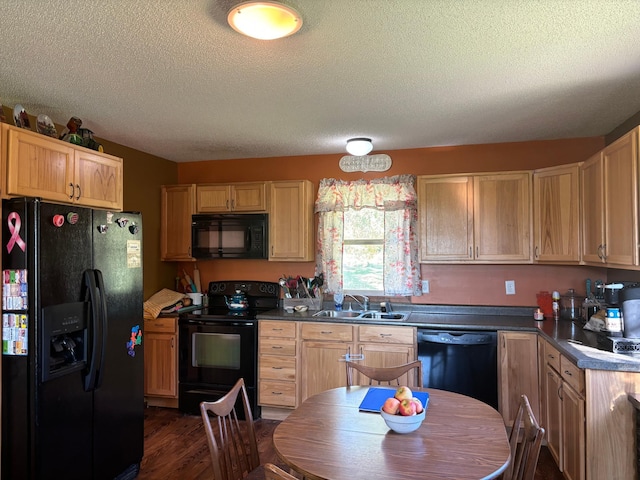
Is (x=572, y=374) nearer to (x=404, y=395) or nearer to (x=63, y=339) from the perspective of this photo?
(x=404, y=395)

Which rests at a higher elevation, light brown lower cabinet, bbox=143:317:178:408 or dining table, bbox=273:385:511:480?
dining table, bbox=273:385:511:480

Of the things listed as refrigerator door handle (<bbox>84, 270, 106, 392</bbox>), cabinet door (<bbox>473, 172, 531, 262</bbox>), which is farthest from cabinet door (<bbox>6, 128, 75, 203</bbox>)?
cabinet door (<bbox>473, 172, 531, 262</bbox>)

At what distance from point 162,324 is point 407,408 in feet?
9.69

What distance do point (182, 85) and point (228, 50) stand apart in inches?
22.1

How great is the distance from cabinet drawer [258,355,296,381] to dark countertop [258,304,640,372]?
0.35 metres

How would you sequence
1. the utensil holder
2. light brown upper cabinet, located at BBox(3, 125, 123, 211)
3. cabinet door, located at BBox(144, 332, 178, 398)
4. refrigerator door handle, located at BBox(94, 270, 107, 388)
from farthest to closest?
1. the utensil holder
2. cabinet door, located at BBox(144, 332, 178, 398)
3. refrigerator door handle, located at BBox(94, 270, 107, 388)
4. light brown upper cabinet, located at BBox(3, 125, 123, 211)

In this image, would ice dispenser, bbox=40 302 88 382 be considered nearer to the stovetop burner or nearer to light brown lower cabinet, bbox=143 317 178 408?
light brown lower cabinet, bbox=143 317 178 408

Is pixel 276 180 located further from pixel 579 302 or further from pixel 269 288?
pixel 579 302

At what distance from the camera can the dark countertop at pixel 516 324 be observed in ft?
7.43

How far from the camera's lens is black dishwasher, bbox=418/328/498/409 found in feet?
11.0

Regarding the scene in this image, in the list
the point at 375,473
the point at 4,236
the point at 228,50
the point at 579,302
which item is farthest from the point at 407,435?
the point at 579,302

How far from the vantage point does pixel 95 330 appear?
251cm

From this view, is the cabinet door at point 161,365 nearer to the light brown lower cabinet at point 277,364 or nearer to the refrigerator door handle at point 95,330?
the light brown lower cabinet at point 277,364

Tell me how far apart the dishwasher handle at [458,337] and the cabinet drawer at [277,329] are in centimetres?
106
